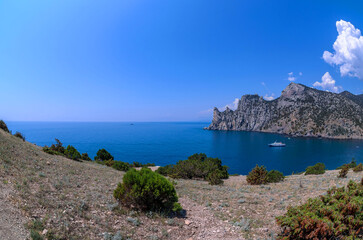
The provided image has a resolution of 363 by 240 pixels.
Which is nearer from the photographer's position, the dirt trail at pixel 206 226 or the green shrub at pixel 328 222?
the green shrub at pixel 328 222

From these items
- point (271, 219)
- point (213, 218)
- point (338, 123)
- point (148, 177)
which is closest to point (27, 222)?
point (148, 177)

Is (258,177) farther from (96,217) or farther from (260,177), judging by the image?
(96,217)

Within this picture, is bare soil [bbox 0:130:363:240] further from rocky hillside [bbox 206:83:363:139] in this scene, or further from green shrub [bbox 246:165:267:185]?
rocky hillside [bbox 206:83:363:139]

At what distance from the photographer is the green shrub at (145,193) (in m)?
6.65

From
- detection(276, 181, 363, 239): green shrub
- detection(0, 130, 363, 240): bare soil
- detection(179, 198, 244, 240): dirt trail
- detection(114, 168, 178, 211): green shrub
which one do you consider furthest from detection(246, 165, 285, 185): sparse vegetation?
detection(114, 168, 178, 211): green shrub

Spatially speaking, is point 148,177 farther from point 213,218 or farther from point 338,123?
point 338,123

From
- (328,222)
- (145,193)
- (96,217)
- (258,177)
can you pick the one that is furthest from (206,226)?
(258,177)

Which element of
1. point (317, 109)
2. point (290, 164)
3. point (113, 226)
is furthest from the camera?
point (317, 109)

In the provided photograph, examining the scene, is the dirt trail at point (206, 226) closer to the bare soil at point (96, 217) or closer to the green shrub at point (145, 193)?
the bare soil at point (96, 217)

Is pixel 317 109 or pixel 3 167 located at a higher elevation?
pixel 317 109

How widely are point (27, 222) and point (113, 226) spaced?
84.7 inches

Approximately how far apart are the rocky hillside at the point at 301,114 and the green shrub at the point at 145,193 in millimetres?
145499

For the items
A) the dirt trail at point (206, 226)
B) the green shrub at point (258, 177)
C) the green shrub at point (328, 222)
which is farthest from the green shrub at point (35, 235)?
the green shrub at point (258, 177)

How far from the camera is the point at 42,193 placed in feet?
20.0
